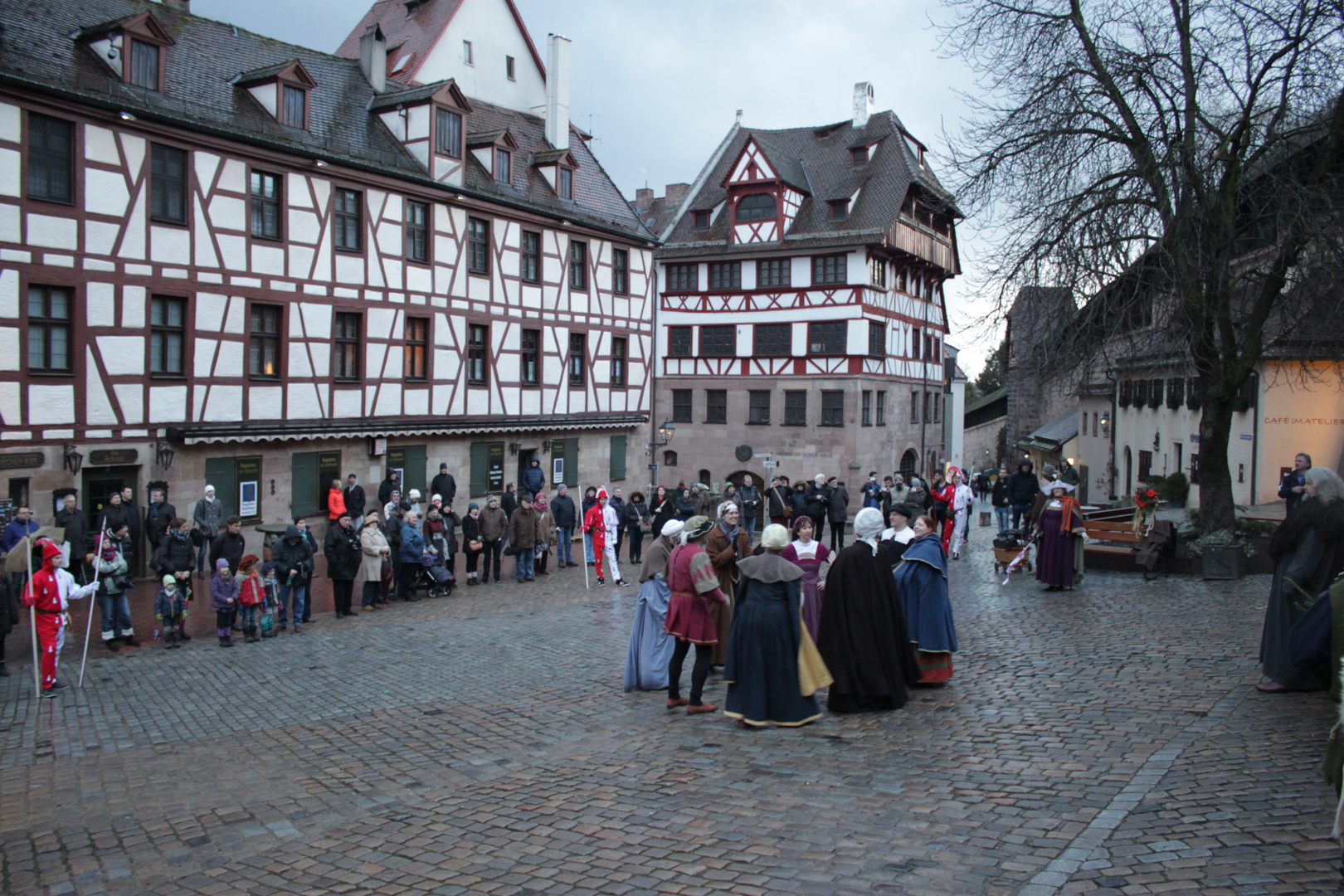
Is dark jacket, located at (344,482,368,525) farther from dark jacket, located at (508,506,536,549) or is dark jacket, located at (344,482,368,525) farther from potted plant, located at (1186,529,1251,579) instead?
potted plant, located at (1186,529,1251,579)

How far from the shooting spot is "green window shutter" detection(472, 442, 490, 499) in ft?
82.7

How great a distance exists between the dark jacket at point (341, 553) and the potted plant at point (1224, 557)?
1246 cm

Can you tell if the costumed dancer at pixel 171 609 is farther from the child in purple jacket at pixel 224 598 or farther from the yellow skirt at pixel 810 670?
the yellow skirt at pixel 810 670

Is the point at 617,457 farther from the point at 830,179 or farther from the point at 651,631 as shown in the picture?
the point at 651,631

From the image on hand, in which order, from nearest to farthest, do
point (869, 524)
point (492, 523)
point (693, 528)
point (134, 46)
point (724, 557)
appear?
1. point (869, 524)
2. point (693, 528)
3. point (724, 557)
4. point (492, 523)
5. point (134, 46)

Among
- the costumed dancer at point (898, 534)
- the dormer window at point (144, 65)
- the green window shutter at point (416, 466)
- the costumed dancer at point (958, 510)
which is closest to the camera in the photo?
the costumed dancer at point (898, 534)

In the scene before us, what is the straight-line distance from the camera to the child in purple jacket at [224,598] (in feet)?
40.6

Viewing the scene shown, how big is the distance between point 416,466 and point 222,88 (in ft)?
29.1

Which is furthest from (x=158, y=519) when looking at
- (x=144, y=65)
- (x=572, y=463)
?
(x=572, y=463)

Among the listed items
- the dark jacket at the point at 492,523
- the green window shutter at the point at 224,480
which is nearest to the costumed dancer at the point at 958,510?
the dark jacket at the point at 492,523

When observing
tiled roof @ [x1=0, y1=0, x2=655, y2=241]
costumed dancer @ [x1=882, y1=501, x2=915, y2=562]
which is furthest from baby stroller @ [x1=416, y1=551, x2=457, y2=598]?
tiled roof @ [x1=0, y1=0, x2=655, y2=241]

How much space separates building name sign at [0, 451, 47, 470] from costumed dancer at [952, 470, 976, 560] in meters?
15.7

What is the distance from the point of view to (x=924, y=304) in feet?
143

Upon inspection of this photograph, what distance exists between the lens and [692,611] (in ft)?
28.8
